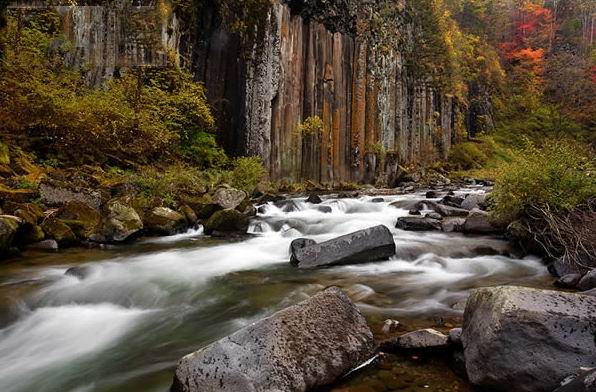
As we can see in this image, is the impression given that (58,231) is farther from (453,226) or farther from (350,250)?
(453,226)

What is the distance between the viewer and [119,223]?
900 centimetres

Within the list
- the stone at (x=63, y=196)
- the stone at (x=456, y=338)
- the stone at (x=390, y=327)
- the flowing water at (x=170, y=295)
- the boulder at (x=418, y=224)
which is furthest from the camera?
the boulder at (x=418, y=224)

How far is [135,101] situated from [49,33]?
4195mm

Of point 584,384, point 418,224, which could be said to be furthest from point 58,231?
point 584,384

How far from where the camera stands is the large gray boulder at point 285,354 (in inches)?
116

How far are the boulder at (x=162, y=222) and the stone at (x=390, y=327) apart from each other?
6827mm

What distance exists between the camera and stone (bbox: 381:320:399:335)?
434cm

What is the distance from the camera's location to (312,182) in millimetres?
20531

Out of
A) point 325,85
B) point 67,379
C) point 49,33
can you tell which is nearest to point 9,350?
point 67,379

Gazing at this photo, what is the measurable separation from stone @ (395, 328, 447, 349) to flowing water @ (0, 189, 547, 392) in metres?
0.42

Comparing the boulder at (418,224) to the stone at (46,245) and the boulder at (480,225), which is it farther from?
the stone at (46,245)

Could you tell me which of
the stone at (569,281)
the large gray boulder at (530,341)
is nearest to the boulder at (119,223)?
the large gray boulder at (530,341)

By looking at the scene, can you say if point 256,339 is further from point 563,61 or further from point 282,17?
point 563,61

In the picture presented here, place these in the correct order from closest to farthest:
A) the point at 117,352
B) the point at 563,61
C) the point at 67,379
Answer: the point at 67,379, the point at 117,352, the point at 563,61
